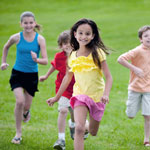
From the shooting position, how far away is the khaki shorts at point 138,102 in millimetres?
6457

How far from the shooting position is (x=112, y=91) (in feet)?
39.2

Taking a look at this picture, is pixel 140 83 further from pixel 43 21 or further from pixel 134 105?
pixel 43 21

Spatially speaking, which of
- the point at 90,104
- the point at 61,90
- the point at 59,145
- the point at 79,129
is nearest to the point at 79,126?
the point at 79,129

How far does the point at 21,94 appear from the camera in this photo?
6.57m

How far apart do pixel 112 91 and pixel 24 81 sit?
5514mm

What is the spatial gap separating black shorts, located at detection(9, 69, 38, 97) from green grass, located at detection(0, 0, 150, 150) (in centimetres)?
88

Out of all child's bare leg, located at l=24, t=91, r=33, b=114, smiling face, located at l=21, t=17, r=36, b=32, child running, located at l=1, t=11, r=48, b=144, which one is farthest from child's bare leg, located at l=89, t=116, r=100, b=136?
smiling face, located at l=21, t=17, r=36, b=32

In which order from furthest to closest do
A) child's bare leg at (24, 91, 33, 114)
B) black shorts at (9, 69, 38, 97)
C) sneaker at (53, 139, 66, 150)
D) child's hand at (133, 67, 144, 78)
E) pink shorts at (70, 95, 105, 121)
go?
child's bare leg at (24, 91, 33, 114) < black shorts at (9, 69, 38, 97) < sneaker at (53, 139, 66, 150) < child's hand at (133, 67, 144, 78) < pink shorts at (70, 95, 105, 121)

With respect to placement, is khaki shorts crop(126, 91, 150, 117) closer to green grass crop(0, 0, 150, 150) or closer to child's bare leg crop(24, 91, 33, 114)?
green grass crop(0, 0, 150, 150)

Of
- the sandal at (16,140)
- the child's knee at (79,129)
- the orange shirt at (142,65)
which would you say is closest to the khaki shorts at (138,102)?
the orange shirt at (142,65)

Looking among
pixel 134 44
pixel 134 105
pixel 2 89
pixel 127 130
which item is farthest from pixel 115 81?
pixel 134 44

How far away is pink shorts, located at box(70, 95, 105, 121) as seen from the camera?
5.27 m

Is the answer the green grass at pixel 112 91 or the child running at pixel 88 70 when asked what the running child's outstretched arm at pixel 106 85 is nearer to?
the child running at pixel 88 70

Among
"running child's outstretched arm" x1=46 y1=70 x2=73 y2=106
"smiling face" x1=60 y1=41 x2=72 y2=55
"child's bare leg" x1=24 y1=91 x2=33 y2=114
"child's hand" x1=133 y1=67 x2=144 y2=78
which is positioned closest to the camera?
"running child's outstretched arm" x1=46 y1=70 x2=73 y2=106
